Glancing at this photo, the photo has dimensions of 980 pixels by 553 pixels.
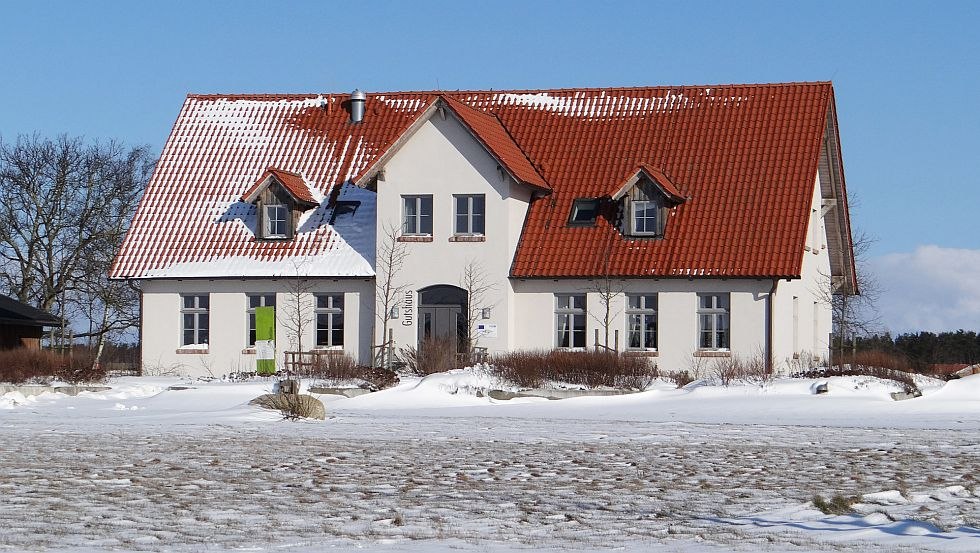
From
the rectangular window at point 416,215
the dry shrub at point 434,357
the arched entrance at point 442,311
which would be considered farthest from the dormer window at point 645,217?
the dry shrub at point 434,357

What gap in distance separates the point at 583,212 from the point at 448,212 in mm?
3666

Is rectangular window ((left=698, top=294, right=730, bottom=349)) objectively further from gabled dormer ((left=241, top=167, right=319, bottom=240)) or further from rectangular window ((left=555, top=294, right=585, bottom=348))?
gabled dormer ((left=241, top=167, right=319, bottom=240))

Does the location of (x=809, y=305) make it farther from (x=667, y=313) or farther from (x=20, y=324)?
(x=20, y=324)

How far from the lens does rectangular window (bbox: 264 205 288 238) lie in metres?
39.8

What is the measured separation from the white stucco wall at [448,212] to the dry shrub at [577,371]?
18.8 feet

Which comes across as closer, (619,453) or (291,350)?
(619,453)

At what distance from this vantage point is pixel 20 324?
44469 mm

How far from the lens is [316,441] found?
1925 cm

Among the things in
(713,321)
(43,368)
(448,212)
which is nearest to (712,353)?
(713,321)

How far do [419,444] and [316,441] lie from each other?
1433 millimetres

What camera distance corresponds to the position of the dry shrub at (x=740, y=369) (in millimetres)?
30934

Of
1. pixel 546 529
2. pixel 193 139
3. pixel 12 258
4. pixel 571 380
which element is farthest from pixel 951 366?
pixel 12 258

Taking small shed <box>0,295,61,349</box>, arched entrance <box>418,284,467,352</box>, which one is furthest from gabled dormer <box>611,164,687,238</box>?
small shed <box>0,295,61,349</box>

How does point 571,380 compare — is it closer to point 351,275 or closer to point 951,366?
point 351,275
